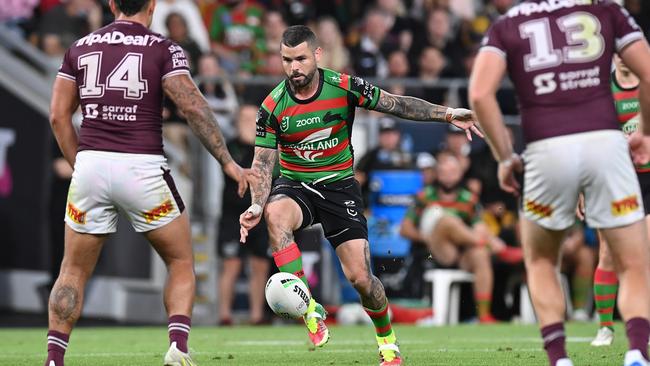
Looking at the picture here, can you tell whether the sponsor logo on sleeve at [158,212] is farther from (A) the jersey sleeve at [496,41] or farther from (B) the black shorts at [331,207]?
(A) the jersey sleeve at [496,41]

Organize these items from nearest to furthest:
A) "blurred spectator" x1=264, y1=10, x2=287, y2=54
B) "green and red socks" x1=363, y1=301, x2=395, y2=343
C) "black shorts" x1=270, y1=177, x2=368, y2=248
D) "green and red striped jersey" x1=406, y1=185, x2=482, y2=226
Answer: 1. "green and red socks" x1=363, y1=301, x2=395, y2=343
2. "black shorts" x1=270, y1=177, x2=368, y2=248
3. "green and red striped jersey" x1=406, y1=185, x2=482, y2=226
4. "blurred spectator" x1=264, y1=10, x2=287, y2=54

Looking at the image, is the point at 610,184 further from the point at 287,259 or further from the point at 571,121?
the point at 287,259

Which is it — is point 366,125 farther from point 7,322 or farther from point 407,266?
point 7,322

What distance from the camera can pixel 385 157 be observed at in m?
16.8

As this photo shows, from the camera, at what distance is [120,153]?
7961 mm

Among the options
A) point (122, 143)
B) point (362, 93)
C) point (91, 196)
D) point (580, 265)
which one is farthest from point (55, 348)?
point (580, 265)

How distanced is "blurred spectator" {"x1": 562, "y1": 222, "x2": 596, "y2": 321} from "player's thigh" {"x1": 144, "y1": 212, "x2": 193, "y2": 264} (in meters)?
9.25

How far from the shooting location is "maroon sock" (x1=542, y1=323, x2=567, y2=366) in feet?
22.9

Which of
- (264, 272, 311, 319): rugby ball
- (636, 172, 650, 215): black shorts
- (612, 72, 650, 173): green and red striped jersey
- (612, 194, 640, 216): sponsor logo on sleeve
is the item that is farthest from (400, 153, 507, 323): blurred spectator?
(612, 194, 640, 216): sponsor logo on sleeve

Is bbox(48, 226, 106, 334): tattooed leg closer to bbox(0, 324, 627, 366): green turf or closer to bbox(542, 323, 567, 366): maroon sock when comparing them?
bbox(0, 324, 627, 366): green turf

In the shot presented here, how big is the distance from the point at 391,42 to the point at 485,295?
4.91 meters

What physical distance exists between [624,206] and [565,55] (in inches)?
34.0

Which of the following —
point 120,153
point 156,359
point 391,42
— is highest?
point 391,42

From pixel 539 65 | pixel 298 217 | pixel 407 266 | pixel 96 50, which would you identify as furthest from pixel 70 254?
pixel 407 266
